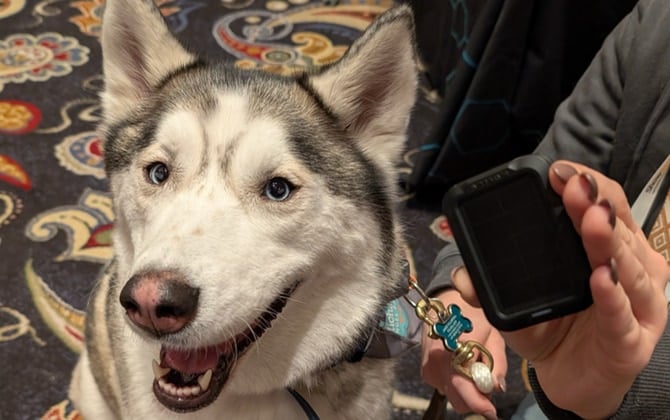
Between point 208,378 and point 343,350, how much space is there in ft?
0.79

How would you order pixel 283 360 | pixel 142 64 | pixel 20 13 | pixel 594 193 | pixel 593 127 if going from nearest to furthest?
1. pixel 594 193
2. pixel 283 360
3. pixel 142 64
4. pixel 593 127
5. pixel 20 13

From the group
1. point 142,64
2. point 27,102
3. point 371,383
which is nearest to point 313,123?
point 142,64

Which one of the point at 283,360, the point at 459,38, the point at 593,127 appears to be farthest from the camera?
the point at 459,38

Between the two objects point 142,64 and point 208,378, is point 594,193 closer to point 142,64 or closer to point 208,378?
point 208,378

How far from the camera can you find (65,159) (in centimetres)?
209

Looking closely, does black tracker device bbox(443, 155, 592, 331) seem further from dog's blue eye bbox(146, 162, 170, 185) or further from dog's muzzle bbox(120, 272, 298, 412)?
dog's blue eye bbox(146, 162, 170, 185)

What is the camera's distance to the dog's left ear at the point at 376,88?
970 millimetres

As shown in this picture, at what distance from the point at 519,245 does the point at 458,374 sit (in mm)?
351

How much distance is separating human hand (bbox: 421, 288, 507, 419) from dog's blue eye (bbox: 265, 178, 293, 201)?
379 millimetres

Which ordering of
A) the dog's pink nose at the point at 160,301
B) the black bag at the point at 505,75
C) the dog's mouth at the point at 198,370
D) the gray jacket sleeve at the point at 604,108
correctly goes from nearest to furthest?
the dog's pink nose at the point at 160,301 < the dog's mouth at the point at 198,370 < the gray jacket sleeve at the point at 604,108 < the black bag at the point at 505,75

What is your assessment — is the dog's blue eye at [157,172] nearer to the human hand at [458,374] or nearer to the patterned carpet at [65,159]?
the patterned carpet at [65,159]

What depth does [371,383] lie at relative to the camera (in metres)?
1.12

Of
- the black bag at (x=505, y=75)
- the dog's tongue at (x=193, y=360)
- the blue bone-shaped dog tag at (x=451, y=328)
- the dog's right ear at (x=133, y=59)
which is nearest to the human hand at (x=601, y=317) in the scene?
the blue bone-shaped dog tag at (x=451, y=328)

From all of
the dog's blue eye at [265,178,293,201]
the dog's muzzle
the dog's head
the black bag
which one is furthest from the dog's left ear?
the black bag
